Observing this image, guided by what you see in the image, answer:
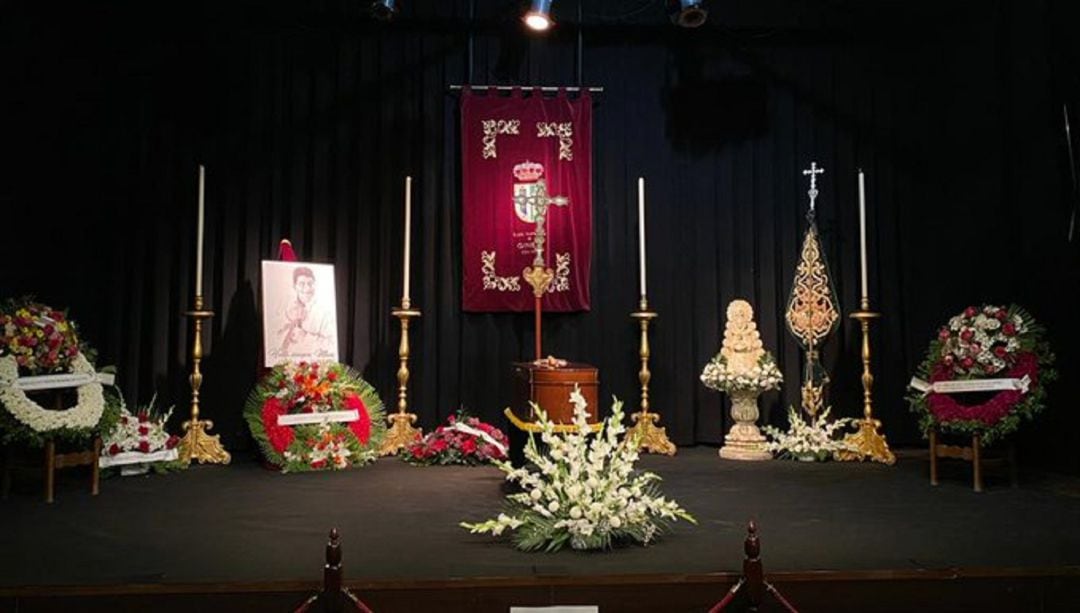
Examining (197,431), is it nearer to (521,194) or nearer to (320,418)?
(320,418)

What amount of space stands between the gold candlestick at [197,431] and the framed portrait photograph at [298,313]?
1.41 ft

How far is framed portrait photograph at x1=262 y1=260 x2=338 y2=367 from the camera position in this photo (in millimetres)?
5594

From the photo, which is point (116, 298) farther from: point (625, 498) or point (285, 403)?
point (625, 498)

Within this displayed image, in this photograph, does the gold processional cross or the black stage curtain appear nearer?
the gold processional cross

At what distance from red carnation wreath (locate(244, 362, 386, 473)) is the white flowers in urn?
244 cm

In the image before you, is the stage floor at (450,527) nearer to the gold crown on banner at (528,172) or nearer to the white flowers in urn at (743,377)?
the white flowers in urn at (743,377)

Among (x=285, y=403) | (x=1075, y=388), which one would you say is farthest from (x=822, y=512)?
(x=285, y=403)

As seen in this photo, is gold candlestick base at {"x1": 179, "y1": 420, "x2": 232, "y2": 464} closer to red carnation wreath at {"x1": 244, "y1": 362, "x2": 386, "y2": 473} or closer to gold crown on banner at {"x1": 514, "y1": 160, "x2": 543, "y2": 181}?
red carnation wreath at {"x1": 244, "y1": 362, "x2": 386, "y2": 473}

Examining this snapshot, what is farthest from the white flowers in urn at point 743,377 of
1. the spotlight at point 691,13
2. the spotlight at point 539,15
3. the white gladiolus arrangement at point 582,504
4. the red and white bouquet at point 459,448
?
the white gladiolus arrangement at point 582,504

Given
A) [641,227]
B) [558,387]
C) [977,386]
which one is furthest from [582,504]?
[641,227]

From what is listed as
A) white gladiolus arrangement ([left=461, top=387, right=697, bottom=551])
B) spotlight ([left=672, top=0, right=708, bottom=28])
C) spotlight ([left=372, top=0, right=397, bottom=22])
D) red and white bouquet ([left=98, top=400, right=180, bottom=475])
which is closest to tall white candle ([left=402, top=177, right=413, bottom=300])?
spotlight ([left=372, top=0, right=397, bottom=22])

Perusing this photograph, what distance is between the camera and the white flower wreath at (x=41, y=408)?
13.6ft

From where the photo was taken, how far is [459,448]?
18.0ft

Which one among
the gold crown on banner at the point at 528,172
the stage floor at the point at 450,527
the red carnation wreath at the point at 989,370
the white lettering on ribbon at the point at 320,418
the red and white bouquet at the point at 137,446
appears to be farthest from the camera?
the gold crown on banner at the point at 528,172
